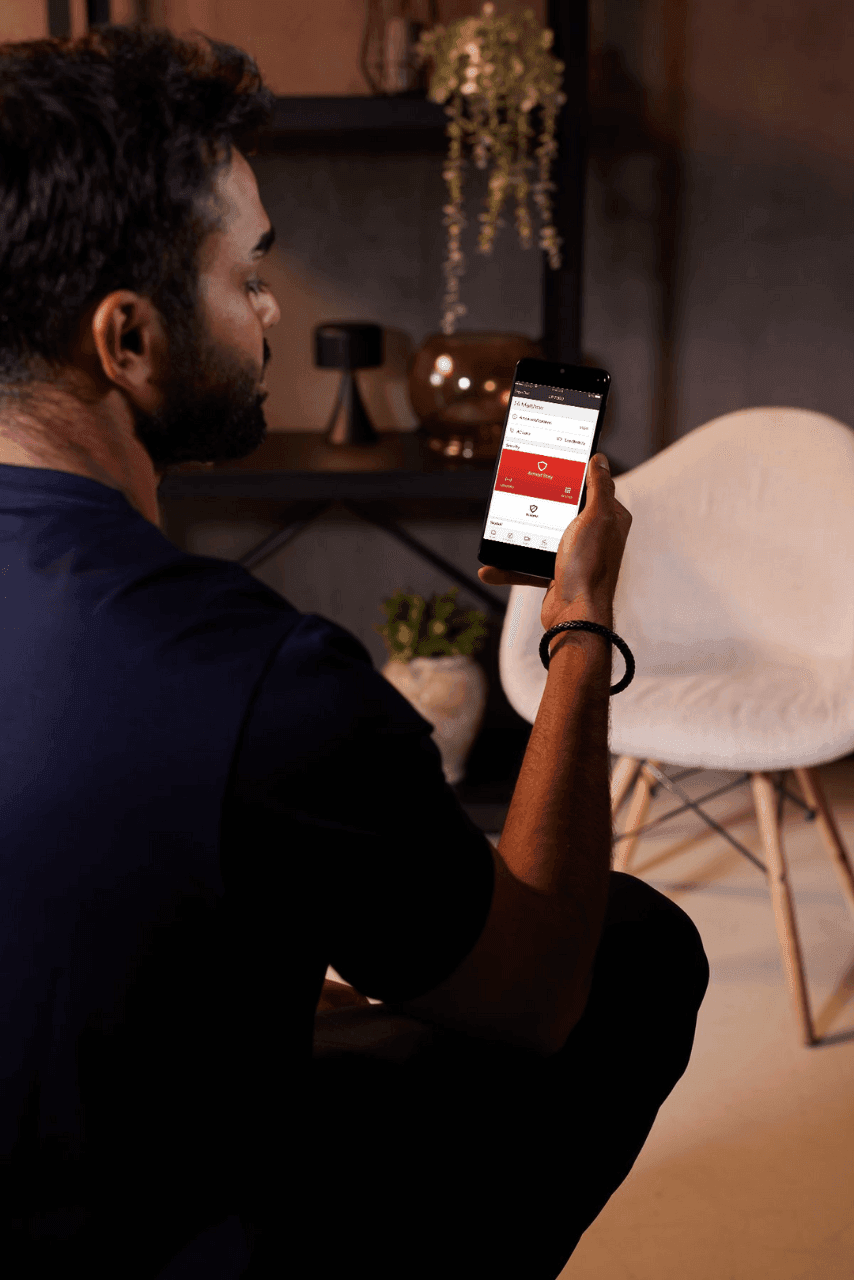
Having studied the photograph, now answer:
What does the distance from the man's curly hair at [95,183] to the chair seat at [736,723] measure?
42.0 inches

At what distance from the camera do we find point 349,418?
7.88ft

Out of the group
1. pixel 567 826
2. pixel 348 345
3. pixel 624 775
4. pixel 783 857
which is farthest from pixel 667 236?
pixel 567 826

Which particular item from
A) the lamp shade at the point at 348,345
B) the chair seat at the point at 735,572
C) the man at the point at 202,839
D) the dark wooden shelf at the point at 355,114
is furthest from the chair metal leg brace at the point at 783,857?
the dark wooden shelf at the point at 355,114

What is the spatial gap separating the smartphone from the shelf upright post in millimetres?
738

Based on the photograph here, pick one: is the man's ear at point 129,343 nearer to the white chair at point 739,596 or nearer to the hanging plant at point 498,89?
the white chair at point 739,596

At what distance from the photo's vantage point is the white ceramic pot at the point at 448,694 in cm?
230

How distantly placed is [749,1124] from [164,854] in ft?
3.76

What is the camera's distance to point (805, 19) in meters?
2.34

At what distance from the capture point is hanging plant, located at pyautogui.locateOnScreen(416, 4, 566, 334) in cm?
204

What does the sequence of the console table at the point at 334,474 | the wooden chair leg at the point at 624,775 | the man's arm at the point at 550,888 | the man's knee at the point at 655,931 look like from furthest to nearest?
the console table at the point at 334,474 → the wooden chair leg at the point at 624,775 → the man's knee at the point at 655,931 → the man's arm at the point at 550,888

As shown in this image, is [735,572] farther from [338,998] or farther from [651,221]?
[338,998]

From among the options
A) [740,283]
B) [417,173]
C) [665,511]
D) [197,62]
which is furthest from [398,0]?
[197,62]

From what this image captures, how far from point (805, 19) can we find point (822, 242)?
0.42 metres

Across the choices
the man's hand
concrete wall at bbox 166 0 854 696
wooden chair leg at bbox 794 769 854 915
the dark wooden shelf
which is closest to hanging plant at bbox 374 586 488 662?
concrete wall at bbox 166 0 854 696
